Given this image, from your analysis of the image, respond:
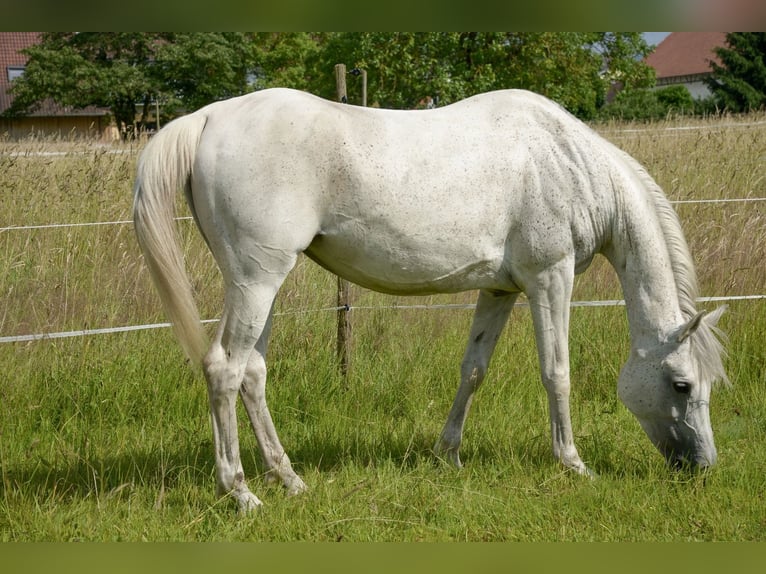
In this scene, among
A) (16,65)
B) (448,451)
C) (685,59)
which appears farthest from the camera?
(685,59)

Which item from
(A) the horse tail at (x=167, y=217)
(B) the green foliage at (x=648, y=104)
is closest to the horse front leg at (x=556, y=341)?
(A) the horse tail at (x=167, y=217)

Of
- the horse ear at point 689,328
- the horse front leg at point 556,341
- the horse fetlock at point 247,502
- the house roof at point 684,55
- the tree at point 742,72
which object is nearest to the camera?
the horse fetlock at point 247,502

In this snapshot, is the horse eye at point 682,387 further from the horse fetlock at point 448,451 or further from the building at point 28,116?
the building at point 28,116

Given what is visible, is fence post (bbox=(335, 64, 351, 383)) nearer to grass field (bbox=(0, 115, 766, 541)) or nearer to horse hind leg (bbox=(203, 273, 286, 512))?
grass field (bbox=(0, 115, 766, 541))

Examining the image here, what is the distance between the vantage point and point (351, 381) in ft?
16.6

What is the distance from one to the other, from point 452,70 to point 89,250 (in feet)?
58.2

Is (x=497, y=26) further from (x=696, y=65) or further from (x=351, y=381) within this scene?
(x=696, y=65)

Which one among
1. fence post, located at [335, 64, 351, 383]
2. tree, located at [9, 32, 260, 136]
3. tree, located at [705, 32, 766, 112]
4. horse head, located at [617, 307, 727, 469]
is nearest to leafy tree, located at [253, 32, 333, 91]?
tree, located at [9, 32, 260, 136]

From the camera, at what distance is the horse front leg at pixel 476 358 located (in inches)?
162

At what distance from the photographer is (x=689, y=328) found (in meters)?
3.65

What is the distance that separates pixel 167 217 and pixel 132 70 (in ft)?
88.4

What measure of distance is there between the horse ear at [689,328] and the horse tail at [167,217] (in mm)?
2392

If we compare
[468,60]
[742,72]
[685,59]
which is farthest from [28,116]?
[685,59]

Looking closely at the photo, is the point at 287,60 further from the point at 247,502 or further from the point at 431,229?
the point at 247,502
